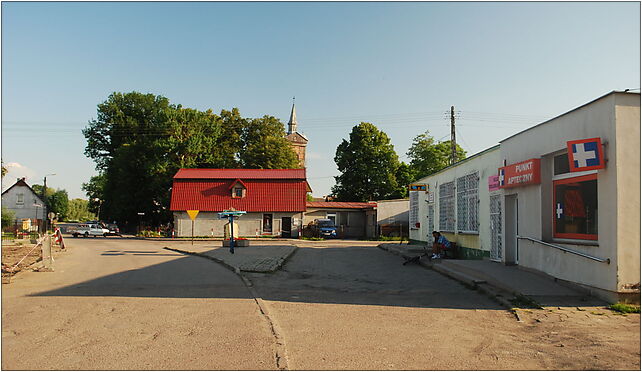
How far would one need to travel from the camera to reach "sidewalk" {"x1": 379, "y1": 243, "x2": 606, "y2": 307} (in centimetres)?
1027

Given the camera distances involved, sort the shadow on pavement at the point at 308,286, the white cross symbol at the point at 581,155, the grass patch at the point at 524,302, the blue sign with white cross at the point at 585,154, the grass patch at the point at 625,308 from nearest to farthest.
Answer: the grass patch at the point at 625,308, the grass patch at the point at 524,302, the blue sign with white cross at the point at 585,154, the white cross symbol at the point at 581,155, the shadow on pavement at the point at 308,286

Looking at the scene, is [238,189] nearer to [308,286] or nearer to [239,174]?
[239,174]

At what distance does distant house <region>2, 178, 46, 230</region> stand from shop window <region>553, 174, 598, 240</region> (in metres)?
75.4

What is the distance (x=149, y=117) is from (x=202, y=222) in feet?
59.3

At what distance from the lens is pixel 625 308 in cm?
923

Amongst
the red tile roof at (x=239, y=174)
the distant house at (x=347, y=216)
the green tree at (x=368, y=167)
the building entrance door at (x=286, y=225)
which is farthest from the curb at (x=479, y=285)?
the green tree at (x=368, y=167)

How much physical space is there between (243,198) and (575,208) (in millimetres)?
37513

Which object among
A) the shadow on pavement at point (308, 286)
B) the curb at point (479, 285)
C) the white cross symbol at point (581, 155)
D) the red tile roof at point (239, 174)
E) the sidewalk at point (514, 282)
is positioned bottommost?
the shadow on pavement at point (308, 286)

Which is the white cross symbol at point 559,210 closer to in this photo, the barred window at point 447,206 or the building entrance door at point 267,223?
the barred window at point 447,206

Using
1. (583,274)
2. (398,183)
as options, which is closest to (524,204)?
(583,274)

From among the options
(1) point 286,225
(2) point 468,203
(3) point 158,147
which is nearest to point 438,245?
(2) point 468,203

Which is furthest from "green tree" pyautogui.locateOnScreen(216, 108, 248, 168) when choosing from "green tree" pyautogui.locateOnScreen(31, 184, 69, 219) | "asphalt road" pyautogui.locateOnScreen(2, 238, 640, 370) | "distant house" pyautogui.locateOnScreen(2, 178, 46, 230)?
"green tree" pyautogui.locateOnScreen(31, 184, 69, 219)

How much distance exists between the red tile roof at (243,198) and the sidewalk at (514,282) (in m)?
30.5

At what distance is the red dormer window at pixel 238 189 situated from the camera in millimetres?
47031
